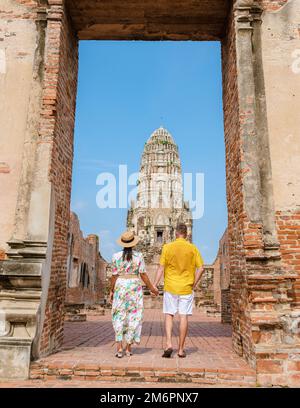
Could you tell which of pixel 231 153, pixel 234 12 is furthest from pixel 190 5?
pixel 231 153

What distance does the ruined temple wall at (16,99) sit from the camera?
5.88 m

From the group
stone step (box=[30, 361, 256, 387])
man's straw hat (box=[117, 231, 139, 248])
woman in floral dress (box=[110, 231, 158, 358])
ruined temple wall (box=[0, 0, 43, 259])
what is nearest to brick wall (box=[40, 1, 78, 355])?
ruined temple wall (box=[0, 0, 43, 259])

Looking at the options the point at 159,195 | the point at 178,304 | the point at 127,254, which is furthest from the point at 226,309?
the point at 159,195

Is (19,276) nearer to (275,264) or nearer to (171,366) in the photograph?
(171,366)

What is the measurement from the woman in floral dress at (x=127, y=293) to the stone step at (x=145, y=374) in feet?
2.66

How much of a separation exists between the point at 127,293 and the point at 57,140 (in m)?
2.64

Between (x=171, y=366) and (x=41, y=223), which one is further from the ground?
(x=41, y=223)

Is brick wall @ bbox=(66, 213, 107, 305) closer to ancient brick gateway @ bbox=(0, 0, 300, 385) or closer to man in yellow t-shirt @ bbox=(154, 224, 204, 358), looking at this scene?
ancient brick gateway @ bbox=(0, 0, 300, 385)

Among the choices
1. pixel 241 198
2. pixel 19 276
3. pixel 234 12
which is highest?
pixel 234 12

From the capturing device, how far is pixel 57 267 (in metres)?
6.04

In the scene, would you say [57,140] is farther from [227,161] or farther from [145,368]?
[145,368]

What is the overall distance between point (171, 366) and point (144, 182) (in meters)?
55.0

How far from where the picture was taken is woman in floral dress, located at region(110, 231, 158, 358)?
541cm

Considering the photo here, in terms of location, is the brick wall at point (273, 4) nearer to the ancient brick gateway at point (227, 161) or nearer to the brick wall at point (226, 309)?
the ancient brick gateway at point (227, 161)
